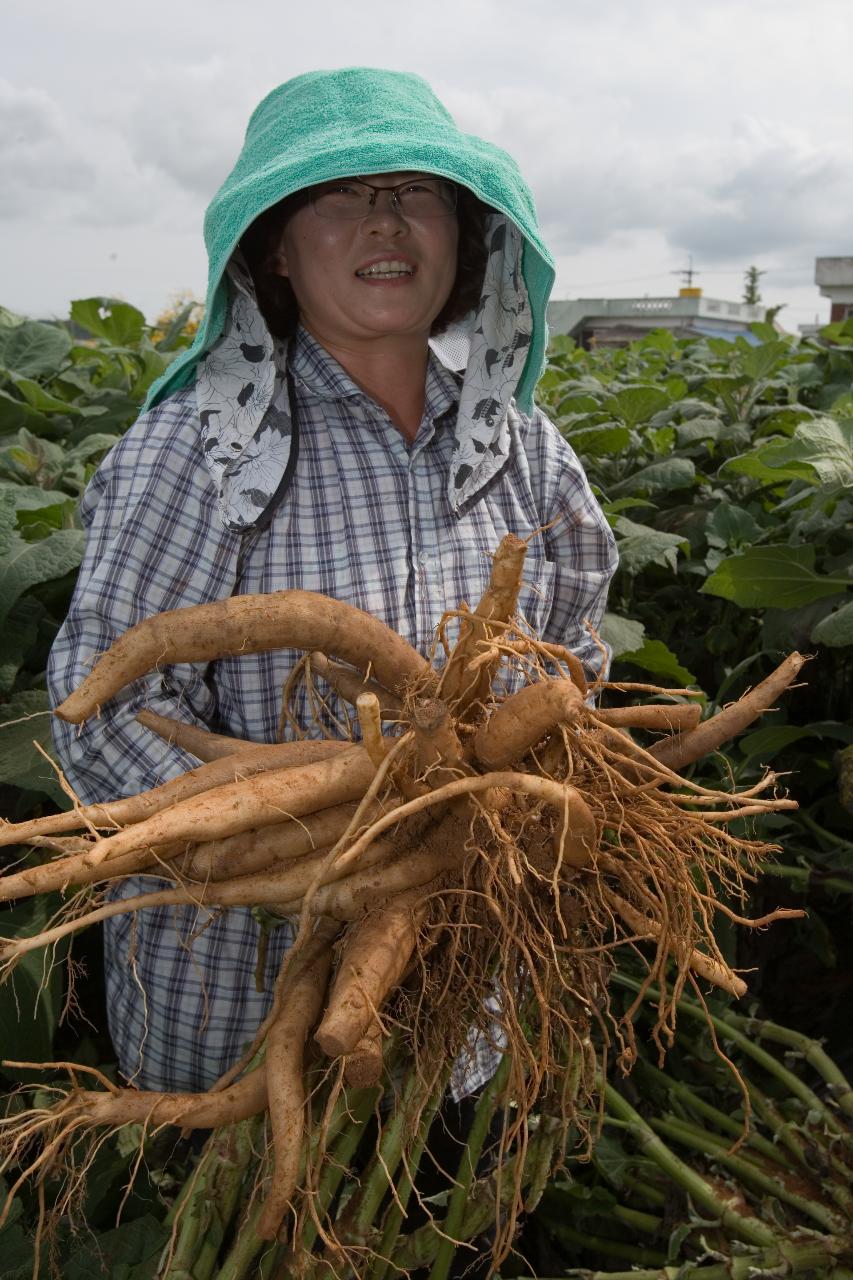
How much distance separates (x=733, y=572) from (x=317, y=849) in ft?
4.38

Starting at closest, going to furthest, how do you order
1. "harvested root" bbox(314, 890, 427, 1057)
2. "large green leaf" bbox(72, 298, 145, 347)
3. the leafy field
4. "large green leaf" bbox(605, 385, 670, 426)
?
"harvested root" bbox(314, 890, 427, 1057), the leafy field, "large green leaf" bbox(605, 385, 670, 426), "large green leaf" bbox(72, 298, 145, 347)

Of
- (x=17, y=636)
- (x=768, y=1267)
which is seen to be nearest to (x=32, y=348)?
(x=17, y=636)

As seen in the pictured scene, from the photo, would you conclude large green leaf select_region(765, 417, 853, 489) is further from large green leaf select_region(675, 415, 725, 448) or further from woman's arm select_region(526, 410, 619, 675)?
large green leaf select_region(675, 415, 725, 448)

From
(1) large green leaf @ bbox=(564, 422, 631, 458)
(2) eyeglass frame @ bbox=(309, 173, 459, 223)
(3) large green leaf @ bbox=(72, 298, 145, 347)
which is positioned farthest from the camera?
(3) large green leaf @ bbox=(72, 298, 145, 347)

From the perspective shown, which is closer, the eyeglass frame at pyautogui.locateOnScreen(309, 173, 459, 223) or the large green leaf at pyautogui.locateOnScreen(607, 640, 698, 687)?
the eyeglass frame at pyautogui.locateOnScreen(309, 173, 459, 223)

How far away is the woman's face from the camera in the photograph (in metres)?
1.66

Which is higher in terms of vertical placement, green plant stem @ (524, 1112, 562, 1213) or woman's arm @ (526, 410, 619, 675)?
woman's arm @ (526, 410, 619, 675)

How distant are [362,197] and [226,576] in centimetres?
58

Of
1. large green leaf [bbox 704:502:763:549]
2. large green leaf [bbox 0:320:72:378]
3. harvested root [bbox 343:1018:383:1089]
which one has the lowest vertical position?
harvested root [bbox 343:1018:383:1089]

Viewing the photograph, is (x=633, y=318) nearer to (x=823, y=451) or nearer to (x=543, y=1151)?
(x=823, y=451)

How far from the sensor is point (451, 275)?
178cm

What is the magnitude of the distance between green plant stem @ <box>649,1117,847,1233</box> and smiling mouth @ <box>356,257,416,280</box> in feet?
4.92

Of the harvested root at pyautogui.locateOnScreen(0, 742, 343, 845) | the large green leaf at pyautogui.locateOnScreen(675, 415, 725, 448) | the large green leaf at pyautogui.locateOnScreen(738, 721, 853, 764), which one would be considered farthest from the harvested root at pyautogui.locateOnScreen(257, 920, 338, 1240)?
the large green leaf at pyautogui.locateOnScreen(675, 415, 725, 448)

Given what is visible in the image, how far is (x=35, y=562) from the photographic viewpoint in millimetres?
2021
